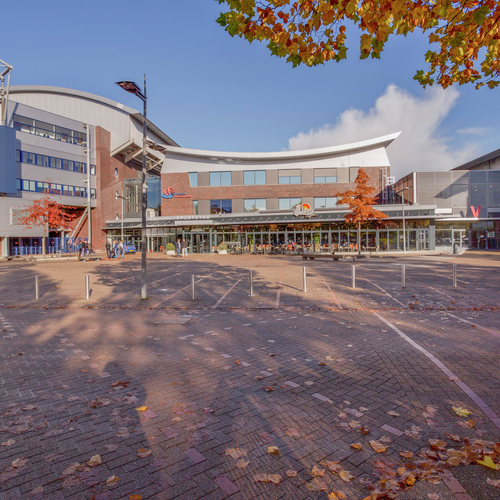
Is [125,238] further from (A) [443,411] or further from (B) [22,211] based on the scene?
(A) [443,411]

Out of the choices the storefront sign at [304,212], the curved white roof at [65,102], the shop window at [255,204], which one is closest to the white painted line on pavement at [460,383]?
the storefront sign at [304,212]

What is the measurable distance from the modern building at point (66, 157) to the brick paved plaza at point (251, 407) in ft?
126

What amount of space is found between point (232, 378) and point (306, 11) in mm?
4912

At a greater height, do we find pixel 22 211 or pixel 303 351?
pixel 22 211

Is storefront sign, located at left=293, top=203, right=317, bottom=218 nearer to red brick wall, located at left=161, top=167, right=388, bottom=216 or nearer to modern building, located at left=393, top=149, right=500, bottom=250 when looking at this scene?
red brick wall, located at left=161, top=167, right=388, bottom=216

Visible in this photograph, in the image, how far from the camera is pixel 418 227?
38.3m

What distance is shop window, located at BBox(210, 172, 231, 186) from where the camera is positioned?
45.4 m

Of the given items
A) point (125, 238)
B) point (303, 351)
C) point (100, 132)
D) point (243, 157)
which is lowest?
point (303, 351)

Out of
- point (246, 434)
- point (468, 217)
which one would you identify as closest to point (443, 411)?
point (246, 434)

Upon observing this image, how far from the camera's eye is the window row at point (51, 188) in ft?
131

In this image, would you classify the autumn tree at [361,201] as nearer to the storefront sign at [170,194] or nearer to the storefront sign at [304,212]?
the storefront sign at [304,212]

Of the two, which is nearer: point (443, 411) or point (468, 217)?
point (443, 411)

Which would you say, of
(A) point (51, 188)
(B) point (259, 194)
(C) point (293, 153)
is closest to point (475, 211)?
(C) point (293, 153)

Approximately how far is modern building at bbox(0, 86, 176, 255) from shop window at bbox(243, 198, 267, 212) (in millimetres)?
14165
